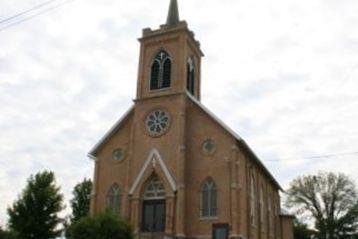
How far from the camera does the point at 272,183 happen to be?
46.7 meters

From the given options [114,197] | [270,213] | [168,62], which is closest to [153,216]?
[114,197]

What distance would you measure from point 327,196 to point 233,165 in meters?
35.7

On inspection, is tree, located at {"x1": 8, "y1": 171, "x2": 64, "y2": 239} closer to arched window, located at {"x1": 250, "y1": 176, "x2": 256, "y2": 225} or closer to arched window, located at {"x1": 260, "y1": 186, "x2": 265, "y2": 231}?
arched window, located at {"x1": 250, "y1": 176, "x2": 256, "y2": 225}

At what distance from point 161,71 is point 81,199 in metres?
24.8

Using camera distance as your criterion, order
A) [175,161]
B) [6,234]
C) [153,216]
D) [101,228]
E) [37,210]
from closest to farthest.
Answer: [101,228] < [6,234] < [37,210] < [175,161] < [153,216]

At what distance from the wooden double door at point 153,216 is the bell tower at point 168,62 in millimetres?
8145

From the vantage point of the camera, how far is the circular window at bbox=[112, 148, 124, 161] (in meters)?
36.2

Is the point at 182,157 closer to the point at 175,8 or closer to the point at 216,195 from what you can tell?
the point at 216,195

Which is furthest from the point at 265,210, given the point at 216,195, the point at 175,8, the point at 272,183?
the point at 175,8

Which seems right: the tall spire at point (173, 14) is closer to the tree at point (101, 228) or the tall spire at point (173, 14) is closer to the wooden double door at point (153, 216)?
the wooden double door at point (153, 216)

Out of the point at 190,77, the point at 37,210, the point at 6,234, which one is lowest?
the point at 6,234

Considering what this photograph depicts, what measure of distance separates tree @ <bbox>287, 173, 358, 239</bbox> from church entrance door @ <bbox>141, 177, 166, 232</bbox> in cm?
3537

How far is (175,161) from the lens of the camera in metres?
32.9

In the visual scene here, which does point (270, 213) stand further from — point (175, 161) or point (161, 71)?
point (161, 71)
